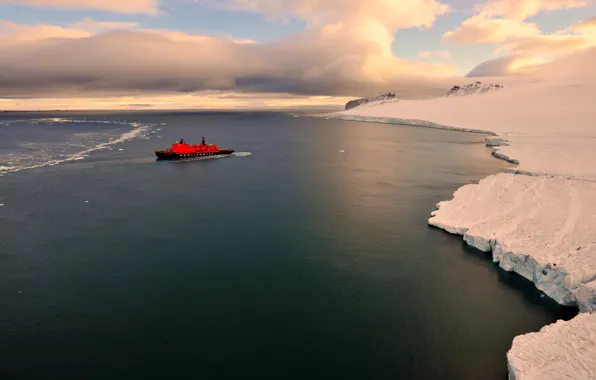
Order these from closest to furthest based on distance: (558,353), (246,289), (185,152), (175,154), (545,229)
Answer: (558,353)
(246,289)
(545,229)
(175,154)
(185,152)

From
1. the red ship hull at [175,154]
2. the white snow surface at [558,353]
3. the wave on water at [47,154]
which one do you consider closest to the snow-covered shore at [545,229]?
the white snow surface at [558,353]

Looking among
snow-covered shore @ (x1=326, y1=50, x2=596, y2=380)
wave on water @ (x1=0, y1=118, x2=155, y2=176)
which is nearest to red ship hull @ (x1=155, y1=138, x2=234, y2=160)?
wave on water @ (x1=0, y1=118, x2=155, y2=176)

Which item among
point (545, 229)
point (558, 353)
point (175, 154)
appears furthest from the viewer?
point (175, 154)

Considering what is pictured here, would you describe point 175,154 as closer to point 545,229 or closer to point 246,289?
point 246,289

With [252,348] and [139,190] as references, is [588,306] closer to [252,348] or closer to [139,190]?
[252,348]

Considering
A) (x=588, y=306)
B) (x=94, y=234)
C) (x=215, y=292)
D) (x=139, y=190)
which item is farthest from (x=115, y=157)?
(x=588, y=306)

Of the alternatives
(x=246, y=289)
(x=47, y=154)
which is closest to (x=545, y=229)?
(x=246, y=289)
